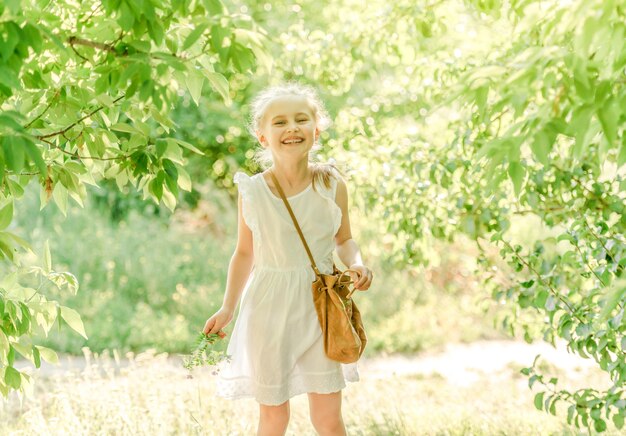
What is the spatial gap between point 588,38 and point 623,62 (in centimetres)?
21

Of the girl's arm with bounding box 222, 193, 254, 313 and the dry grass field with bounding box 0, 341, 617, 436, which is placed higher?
the girl's arm with bounding box 222, 193, 254, 313

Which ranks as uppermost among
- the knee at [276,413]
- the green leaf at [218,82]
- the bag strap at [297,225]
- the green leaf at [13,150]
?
the green leaf at [218,82]

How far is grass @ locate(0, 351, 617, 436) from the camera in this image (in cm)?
404

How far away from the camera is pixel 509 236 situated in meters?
7.57

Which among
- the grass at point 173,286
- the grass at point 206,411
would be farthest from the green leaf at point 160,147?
the grass at point 173,286

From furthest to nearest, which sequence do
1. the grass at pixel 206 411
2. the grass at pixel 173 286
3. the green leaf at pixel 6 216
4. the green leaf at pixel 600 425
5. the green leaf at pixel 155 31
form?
1. the grass at pixel 173 286
2. the grass at pixel 206 411
3. the green leaf at pixel 600 425
4. the green leaf at pixel 6 216
5. the green leaf at pixel 155 31

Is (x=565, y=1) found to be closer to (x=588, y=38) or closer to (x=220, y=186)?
(x=588, y=38)

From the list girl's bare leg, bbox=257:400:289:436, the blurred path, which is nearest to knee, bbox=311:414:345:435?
girl's bare leg, bbox=257:400:289:436

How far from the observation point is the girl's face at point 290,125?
9.61 ft

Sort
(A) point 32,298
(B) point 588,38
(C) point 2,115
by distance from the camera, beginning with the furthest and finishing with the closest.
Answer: (A) point 32,298 → (C) point 2,115 → (B) point 588,38

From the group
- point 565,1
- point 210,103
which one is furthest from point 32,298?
point 210,103

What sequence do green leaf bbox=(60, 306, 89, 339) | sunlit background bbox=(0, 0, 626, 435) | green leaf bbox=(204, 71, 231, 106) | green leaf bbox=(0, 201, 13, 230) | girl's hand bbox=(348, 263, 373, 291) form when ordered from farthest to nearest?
1. girl's hand bbox=(348, 263, 373, 291)
2. green leaf bbox=(60, 306, 89, 339)
3. green leaf bbox=(0, 201, 13, 230)
4. green leaf bbox=(204, 71, 231, 106)
5. sunlit background bbox=(0, 0, 626, 435)

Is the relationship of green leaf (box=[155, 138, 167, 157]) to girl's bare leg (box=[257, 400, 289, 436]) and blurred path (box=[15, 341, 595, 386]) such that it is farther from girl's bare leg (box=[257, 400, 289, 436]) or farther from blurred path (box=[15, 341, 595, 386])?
blurred path (box=[15, 341, 595, 386])

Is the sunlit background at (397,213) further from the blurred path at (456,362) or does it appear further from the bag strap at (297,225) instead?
the bag strap at (297,225)
